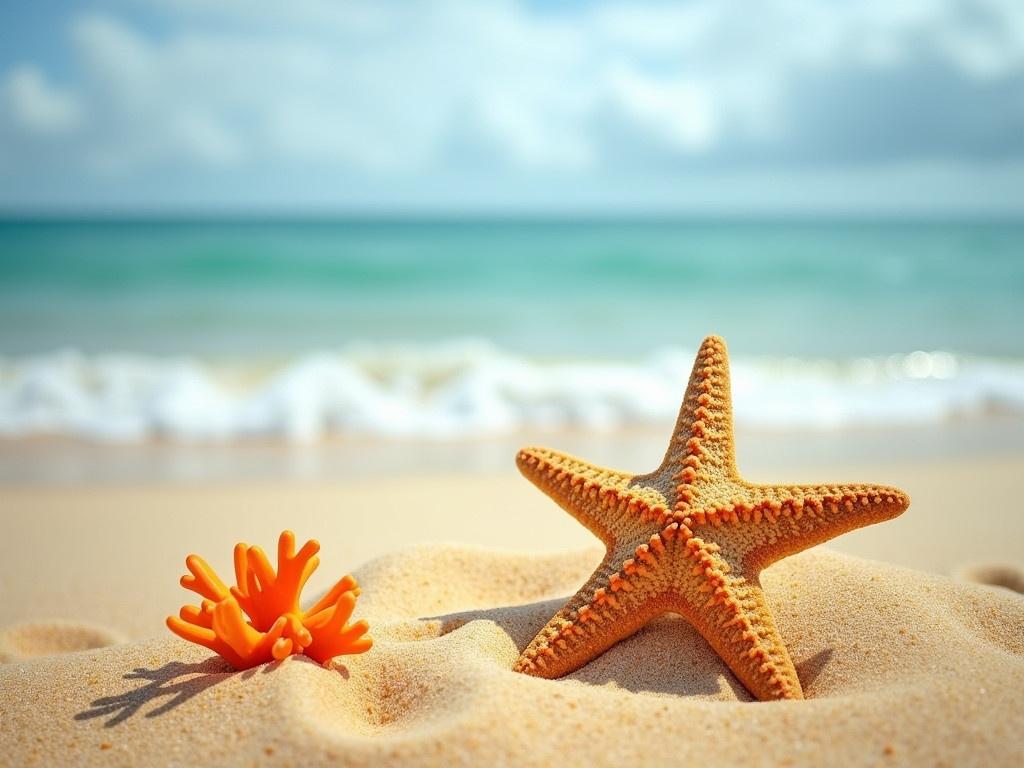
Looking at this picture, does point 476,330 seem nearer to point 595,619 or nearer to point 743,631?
point 595,619

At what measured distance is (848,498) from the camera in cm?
278

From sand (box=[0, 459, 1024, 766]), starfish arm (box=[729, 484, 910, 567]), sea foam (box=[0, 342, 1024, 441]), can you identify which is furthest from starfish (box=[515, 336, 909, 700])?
sea foam (box=[0, 342, 1024, 441])

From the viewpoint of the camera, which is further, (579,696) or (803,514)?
(803,514)

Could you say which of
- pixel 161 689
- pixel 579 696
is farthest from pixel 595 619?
pixel 161 689

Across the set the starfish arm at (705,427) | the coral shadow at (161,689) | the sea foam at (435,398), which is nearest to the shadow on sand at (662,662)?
the starfish arm at (705,427)

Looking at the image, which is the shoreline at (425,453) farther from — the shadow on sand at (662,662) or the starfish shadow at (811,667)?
the starfish shadow at (811,667)

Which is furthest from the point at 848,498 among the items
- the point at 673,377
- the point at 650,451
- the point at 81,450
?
the point at 673,377

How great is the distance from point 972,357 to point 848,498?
39.2ft

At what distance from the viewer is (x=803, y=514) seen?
9.21 feet

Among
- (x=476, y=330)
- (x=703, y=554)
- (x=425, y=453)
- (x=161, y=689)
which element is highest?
(x=476, y=330)

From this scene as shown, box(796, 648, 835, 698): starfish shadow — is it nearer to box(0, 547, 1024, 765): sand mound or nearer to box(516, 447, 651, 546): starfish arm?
box(0, 547, 1024, 765): sand mound

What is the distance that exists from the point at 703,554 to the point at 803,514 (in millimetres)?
335

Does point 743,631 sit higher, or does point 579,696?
point 743,631

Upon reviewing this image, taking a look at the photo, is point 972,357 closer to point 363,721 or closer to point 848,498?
point 848,498
